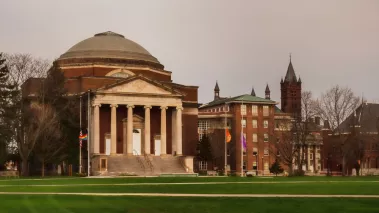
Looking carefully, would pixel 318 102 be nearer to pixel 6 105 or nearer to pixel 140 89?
pixel 140 89

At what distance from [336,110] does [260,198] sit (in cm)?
6020

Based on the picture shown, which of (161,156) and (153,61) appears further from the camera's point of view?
(153,61)

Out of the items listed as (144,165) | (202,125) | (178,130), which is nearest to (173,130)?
(178,130)

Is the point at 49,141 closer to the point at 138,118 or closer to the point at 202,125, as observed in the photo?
the point at 138,118

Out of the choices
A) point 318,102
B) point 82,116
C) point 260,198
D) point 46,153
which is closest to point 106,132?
point 82,116

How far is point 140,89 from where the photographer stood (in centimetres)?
8425

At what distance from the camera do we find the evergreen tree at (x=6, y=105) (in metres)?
74.9

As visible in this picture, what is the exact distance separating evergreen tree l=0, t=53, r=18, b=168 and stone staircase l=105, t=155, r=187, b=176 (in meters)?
12.7

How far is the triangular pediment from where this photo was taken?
8300 centimetres

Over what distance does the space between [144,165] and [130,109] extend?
813 centimetres

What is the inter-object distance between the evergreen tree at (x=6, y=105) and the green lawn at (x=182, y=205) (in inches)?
1792

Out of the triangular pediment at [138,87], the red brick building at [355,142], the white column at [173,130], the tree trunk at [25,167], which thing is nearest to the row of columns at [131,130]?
the white column at [173,130]

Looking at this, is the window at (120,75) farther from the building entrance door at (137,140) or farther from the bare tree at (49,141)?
the bare tree at (49,141)

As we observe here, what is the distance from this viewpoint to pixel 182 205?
26938 mm
